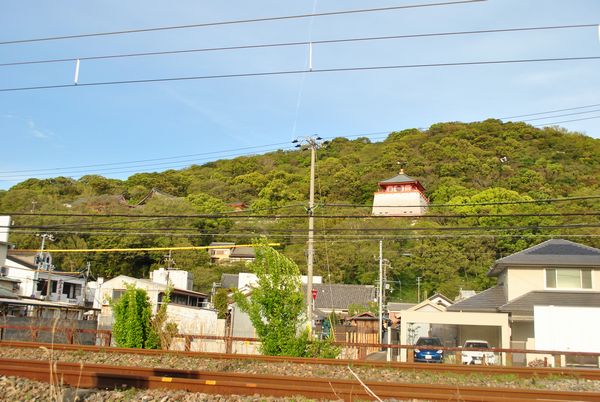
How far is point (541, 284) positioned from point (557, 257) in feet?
5.52

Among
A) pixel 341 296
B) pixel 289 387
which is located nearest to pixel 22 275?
pixel 341 296

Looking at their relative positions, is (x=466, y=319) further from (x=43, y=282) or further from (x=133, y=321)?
(x=43, y=282)

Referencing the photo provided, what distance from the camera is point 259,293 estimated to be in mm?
17953

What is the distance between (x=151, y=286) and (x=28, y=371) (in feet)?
103

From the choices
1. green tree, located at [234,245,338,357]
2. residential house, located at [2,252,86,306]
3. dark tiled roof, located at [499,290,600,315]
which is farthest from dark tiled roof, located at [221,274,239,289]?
green tree, located at [234,245,338,357]

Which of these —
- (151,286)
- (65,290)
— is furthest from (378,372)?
(65,290)

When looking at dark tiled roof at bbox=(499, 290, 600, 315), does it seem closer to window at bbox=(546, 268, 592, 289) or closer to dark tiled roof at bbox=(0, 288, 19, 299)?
window at bbox=(546, 268, 592, 289)

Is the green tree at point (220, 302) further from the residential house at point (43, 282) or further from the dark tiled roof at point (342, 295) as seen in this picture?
the dark tiled roof at point (342, 295)

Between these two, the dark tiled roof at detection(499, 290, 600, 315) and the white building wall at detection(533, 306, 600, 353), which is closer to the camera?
the white building wall at detection(533, 306, 600, 353)

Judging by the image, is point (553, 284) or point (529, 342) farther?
point (553, 284)

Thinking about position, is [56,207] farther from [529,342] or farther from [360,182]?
[360,182]

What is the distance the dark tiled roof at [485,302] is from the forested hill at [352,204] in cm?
928

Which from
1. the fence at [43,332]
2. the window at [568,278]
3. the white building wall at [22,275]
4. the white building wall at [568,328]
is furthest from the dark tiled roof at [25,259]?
the white building wall at [568,328]

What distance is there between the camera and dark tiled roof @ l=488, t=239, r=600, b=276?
92.8 ft
